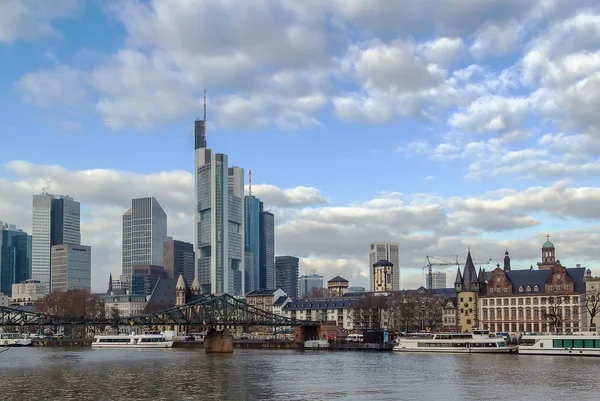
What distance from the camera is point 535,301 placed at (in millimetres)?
187625

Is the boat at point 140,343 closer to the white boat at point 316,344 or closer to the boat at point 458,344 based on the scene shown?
the white boat at point 316,344

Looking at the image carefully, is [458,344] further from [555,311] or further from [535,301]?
[535,301]

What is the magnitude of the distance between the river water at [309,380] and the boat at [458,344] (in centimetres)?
1853

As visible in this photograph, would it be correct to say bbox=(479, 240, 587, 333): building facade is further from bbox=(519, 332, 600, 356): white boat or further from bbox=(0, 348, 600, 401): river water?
bbox=(0, 348, 600, 401): river water

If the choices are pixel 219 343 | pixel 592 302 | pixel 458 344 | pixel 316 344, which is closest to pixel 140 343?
pixel 219 343

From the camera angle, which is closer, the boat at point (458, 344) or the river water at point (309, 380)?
the river water at point (309, 380)

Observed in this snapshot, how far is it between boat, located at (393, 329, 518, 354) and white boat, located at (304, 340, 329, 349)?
87.1 ft

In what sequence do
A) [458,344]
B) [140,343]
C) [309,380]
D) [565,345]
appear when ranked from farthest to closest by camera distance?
[140,343] < [458,344] < [565,345] < [309,380]

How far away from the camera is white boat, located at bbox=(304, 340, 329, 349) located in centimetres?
18685

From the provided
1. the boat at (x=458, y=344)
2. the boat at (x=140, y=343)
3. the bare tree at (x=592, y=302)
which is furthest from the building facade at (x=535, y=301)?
the boat at (x=140, y=343)

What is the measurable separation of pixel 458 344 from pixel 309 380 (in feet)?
221

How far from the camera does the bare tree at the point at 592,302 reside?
16620 cm

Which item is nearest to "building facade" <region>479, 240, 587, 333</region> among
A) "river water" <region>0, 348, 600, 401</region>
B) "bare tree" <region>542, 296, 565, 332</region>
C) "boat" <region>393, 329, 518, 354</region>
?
"bare tree" <region>542, 296, 565, 332</region>

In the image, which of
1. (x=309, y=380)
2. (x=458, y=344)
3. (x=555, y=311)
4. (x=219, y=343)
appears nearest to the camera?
(x=309, y=380)
